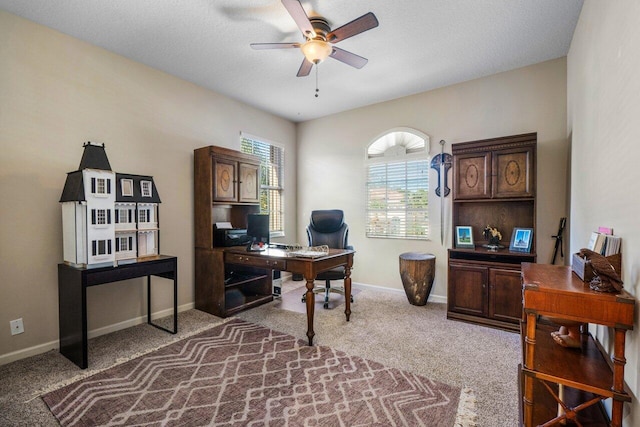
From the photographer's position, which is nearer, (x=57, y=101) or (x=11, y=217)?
(x=11, y=217)

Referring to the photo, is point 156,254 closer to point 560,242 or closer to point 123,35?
point 123,35

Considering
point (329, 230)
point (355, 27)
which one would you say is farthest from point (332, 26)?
point (329, 230)

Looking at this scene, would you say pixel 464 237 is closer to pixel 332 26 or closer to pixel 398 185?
pixel 398 185

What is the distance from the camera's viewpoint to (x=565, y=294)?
4.38 ft

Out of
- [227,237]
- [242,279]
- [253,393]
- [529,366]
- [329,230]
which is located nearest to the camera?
[529,366]

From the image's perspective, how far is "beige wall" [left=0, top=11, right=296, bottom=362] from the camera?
2434 mm

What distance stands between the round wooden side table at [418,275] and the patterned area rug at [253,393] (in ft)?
5.29

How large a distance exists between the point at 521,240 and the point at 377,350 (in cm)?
200

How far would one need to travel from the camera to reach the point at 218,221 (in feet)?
13.1

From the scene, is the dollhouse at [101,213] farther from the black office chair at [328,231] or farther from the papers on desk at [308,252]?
the black office chair at [328,231]

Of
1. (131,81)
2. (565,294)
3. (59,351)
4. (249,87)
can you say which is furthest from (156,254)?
(565,294)

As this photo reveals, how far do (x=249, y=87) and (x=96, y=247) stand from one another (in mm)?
2642

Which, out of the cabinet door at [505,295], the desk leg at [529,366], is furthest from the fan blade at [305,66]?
the cabinet door at [505,295]

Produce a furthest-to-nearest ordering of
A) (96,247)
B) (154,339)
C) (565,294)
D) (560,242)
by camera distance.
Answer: (560,242) → (154,339) → (96,247) → (565,294)
